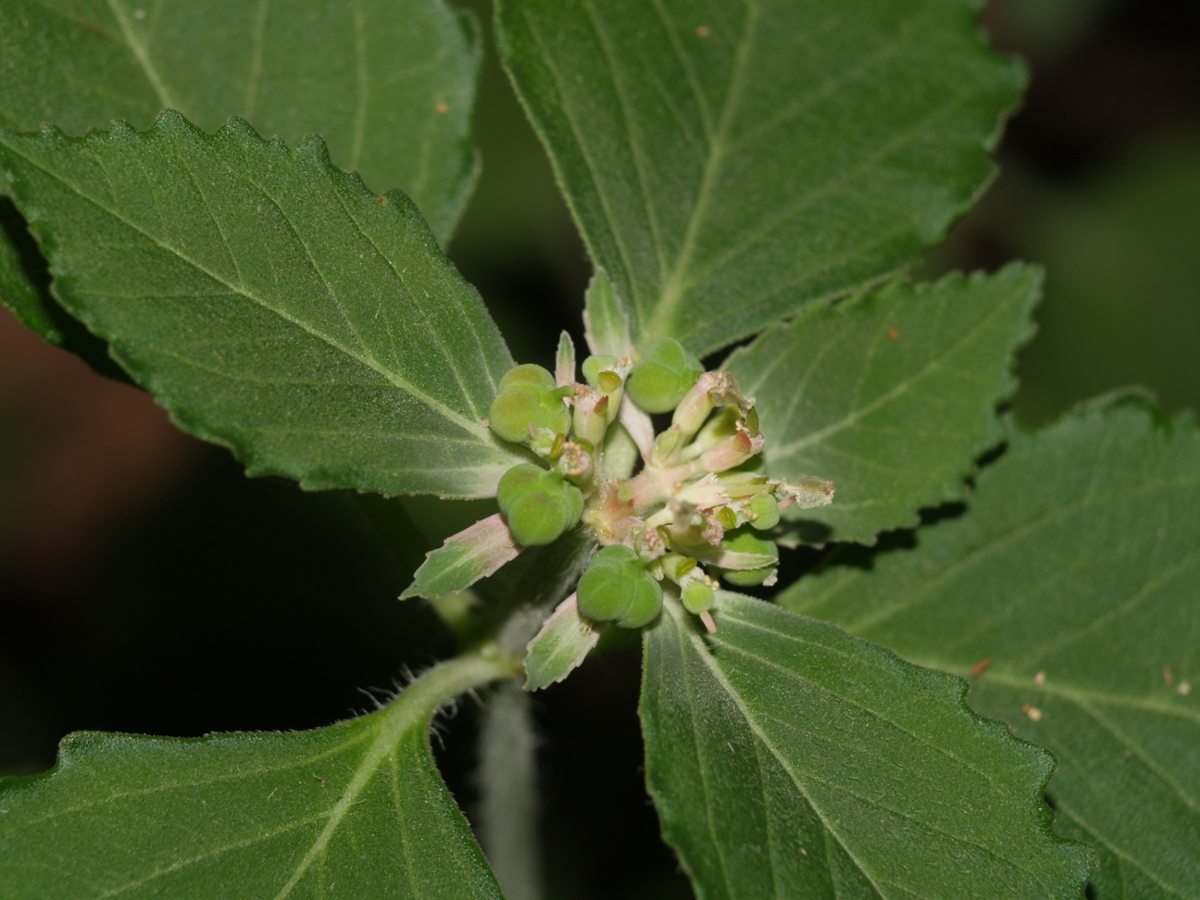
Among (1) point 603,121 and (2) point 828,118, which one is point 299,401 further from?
(2) point 828,118

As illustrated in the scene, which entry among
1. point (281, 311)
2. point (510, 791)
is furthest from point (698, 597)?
point (510, 791)

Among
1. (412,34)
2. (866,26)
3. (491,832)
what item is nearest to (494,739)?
(491,832)

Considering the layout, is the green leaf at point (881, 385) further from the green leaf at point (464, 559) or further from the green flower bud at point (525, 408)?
the green leaf at point (464, 559)

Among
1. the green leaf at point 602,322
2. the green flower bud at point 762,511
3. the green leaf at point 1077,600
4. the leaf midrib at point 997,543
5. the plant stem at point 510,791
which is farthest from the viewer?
the plant stem at point 510,791

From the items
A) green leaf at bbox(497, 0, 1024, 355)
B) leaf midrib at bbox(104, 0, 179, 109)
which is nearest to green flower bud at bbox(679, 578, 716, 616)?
green leaf at bbox(497, 0, 1024, 355)

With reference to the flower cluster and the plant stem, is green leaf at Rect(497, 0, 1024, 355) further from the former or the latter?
the plant stem

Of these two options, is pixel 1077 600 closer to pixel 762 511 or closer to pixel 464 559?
pixel 762 511

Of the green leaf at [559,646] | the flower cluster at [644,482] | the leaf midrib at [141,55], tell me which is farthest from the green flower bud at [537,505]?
the leaf midrib at [141,55]

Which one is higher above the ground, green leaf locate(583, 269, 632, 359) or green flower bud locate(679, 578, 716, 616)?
green leaf locate(583, 269, 632, 359)
